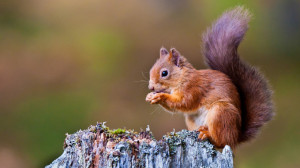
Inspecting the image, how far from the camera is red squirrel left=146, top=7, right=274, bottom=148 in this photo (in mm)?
2043

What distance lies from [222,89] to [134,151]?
637 mm

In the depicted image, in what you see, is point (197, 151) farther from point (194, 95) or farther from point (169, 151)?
point (194, 95)

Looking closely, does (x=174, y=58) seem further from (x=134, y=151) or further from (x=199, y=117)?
(x=134, y=151)

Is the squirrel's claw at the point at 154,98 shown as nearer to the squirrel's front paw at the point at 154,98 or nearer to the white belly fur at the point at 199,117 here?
the squirrel's front paw at the point at 154,98

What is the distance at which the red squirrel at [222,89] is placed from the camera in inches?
80.4

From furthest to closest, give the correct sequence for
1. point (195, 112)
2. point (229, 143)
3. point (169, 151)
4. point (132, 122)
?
point (132, 122), point (195, 112), point (229, 143), point (169, 151)

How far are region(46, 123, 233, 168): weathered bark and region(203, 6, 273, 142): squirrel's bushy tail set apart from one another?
0.41m

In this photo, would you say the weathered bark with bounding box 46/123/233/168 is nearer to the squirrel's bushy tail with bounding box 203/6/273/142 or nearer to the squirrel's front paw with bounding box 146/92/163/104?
the squirrel's front paw with bounding box 146/92/163/104

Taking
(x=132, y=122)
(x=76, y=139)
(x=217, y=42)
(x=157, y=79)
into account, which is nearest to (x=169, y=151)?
(x=76, y=139)

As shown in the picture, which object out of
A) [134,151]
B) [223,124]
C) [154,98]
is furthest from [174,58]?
[134,151]

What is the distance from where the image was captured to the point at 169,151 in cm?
170

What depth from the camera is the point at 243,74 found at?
2170 millimetres

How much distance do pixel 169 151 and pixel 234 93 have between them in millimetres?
578

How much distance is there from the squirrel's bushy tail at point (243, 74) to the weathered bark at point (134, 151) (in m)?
0.41
